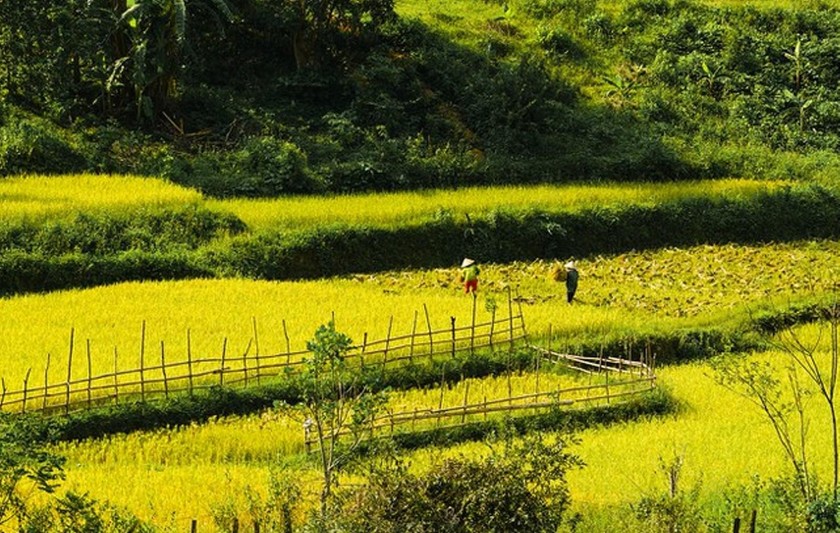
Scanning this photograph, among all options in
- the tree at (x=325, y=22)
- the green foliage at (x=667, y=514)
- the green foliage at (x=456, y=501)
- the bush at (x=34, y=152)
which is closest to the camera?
the green foliage at (x=456, y=501)

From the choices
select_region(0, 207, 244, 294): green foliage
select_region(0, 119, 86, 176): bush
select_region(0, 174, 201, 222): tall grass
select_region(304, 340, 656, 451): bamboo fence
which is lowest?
select_region(304, 340, 656, 451): bamboo fence

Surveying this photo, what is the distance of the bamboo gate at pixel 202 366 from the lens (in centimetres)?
1471

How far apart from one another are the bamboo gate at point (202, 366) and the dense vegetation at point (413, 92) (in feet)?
23.9

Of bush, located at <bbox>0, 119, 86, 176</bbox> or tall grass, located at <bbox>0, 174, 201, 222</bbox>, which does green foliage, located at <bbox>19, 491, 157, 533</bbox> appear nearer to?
tall grass, located at <bbox>0, 174, 201, 222</bbox>

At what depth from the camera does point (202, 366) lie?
16125 millimetres

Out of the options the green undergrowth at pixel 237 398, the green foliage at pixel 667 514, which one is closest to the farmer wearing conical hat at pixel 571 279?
the green undergrowth at pixel 237 398

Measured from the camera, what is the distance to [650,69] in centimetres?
3173

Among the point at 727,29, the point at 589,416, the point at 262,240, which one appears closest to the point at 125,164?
the point at 262,240

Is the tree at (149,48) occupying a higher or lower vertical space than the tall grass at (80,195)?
higher

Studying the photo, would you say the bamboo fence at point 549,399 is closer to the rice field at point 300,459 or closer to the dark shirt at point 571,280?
the rice field at point 300,459

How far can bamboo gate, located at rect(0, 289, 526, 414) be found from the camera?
14711 millimetres

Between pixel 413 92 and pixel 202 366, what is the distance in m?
13.6

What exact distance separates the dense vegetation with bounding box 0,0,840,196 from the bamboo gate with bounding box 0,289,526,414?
7.30m

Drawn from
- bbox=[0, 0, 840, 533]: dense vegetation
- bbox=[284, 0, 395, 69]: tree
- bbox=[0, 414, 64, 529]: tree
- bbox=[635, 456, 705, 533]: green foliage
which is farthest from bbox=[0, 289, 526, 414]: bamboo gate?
bbox=[284, 0, 395, 69]: tree
